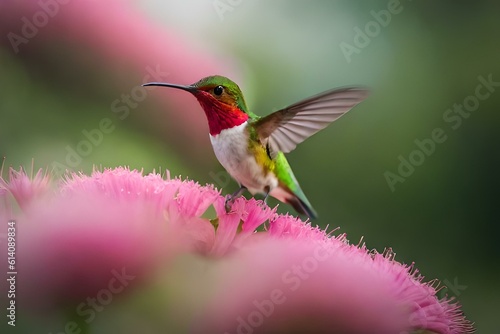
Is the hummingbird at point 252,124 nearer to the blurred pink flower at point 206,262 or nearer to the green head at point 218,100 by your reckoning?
the green head at point 218,100

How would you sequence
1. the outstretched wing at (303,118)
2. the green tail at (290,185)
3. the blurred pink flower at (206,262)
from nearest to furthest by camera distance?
1. the blurred pink flower at (206,262)
2. the outstretched wing at (303,118)
3. the green tail at (290,185)

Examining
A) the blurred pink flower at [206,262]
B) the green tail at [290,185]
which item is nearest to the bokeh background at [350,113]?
the green tail at [290,185]

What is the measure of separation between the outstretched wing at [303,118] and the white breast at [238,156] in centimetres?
2

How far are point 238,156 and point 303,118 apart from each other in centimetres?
5

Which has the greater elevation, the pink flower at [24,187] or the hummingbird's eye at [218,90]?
the hummingbird's eye at [218,90]

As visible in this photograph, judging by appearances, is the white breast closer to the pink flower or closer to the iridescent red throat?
the iridescent red throat

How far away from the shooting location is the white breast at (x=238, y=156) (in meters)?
0.44

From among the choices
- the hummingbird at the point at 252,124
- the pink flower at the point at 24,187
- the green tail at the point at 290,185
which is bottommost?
the green tail at the point at 290,185

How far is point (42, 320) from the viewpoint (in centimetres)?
26

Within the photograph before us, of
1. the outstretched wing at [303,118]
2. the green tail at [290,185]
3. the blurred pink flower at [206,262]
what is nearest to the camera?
the blurred pink flower at [206,262]

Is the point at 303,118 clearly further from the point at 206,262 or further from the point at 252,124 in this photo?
the point at 206,262

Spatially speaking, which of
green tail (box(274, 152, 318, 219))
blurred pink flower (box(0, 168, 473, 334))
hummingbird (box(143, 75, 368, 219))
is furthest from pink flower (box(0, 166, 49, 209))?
green tail (box(274, 152, 318, 219))

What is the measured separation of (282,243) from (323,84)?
49 cm

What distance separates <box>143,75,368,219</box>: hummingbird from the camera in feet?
1.42
